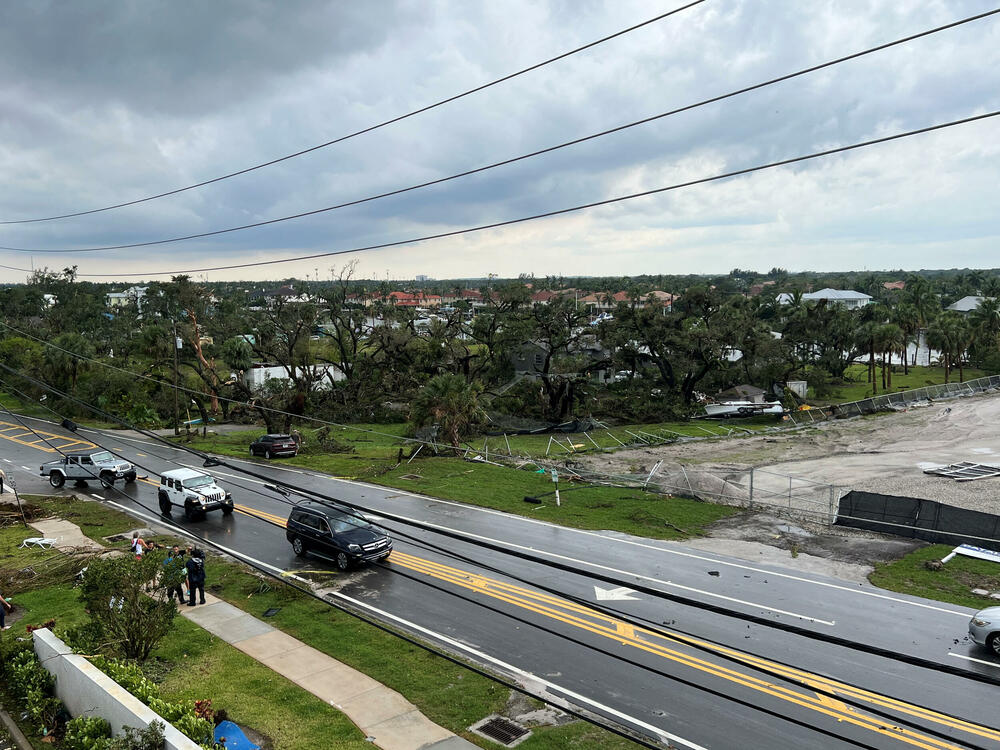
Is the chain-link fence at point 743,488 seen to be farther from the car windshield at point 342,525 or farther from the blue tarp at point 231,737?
the blue tarp at point 231,737

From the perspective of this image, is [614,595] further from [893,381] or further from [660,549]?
[893,381]

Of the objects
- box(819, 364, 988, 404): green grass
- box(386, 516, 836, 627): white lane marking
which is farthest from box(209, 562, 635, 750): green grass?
box(819, 364, 988, 404): green grass

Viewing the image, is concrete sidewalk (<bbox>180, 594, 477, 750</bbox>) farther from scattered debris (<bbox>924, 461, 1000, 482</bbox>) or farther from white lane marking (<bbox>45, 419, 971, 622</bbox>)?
scattered debris (<bbox>924, 461, 1000, 482</bbox>)

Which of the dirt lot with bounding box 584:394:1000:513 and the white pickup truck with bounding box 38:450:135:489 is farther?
the white pickup truck with bounding box 38:450:135:489

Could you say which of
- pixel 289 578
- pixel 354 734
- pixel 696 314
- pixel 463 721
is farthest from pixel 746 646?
pixel 696 314

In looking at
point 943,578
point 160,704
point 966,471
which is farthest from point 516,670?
point 966,471

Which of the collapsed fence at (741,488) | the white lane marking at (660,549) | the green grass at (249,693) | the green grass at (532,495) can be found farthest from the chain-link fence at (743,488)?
the green grass at (249,693)

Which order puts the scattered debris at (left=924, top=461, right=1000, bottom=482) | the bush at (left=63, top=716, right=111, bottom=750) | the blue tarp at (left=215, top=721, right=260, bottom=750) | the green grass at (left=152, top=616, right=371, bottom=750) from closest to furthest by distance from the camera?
→ the bush at (left=63, top=716, right=111, bottom=750), the blue tarp at (left=215, top=721, right=260, bottom=750), the green grass at (left=152, top=616, right=371, bottom=750), the scattered debris at (left=924, top=461, right=1000, bottom=482)
